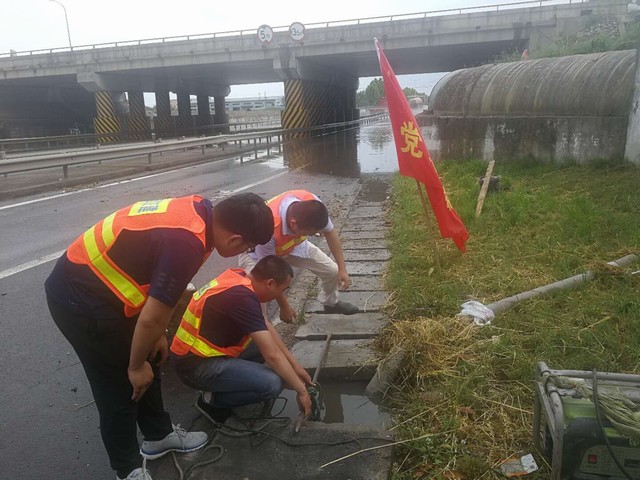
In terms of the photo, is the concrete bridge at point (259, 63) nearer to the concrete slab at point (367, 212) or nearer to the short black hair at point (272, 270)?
the concrete slab at point (367, 212)

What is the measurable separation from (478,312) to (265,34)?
90.6ft

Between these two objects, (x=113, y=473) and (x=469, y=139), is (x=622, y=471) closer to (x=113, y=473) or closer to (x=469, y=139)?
(x=113, y=473)

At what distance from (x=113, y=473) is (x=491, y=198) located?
6.25 metres

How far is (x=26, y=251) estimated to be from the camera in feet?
20.5

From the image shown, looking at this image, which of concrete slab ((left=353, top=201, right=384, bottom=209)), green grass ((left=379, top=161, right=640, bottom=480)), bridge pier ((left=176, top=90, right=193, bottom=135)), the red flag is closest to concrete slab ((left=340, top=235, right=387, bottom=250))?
green grass ((left=379, top=161, right=640, bottom=480))

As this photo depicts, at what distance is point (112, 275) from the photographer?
1993 mm

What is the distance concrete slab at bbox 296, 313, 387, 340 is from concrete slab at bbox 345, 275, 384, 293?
1.88 feet

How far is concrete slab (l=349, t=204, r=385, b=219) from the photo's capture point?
809 cm

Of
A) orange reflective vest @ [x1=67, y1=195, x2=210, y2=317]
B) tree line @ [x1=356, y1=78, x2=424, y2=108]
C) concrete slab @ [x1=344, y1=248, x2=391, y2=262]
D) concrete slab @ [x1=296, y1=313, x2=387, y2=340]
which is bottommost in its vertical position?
concrete slab @ [x1=296, y1=313, x2=387, y2=340]

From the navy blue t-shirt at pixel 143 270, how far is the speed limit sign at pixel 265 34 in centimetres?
2841

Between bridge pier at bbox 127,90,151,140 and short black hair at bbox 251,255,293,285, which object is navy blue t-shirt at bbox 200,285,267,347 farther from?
bridge pier at bbox 127,90,151,140

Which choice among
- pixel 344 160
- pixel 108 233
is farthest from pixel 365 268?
pixel 344 160

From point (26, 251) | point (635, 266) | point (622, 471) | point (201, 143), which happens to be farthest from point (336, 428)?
point (201, 143)

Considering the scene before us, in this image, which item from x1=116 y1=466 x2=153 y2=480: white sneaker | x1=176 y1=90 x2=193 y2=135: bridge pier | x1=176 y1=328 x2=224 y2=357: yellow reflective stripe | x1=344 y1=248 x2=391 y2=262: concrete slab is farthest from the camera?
x1=176 y1=90 x2=193 y2=135: bridge pier
